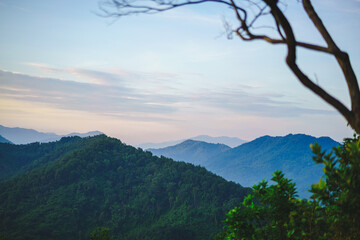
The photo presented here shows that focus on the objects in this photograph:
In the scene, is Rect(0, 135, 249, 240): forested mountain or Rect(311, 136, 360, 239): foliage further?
Rect(0, 135, 249, 240): forested mountain

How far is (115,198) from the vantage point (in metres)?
105

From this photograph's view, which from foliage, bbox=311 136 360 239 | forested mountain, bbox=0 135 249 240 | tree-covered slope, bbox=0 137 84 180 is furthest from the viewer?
tree-covered slope, bbox=0 137 84 180

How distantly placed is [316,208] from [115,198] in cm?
10740

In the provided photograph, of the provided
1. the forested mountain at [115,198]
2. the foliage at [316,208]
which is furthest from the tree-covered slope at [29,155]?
the foliage at [316,208]

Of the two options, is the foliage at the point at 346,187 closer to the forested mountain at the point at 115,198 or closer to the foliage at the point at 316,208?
the foliage at the point at 316,208

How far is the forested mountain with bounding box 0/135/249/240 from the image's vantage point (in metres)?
83.1

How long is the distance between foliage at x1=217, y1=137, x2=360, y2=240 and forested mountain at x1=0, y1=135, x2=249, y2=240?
73.4m

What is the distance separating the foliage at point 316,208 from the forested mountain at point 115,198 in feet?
241

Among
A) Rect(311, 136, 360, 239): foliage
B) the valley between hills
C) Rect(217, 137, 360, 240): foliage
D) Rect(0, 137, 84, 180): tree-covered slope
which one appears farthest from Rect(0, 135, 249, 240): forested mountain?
Rect(311, 136, 360, 239): foliage

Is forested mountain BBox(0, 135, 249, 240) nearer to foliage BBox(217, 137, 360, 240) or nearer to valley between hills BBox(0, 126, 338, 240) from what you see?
valley between hills BBox(0, 126, 338, 240)

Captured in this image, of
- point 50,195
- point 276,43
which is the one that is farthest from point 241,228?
point 50,195

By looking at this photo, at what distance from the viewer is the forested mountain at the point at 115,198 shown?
273 feet

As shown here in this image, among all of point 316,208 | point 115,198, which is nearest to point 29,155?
point 115,198

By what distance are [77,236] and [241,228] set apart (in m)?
87.1
